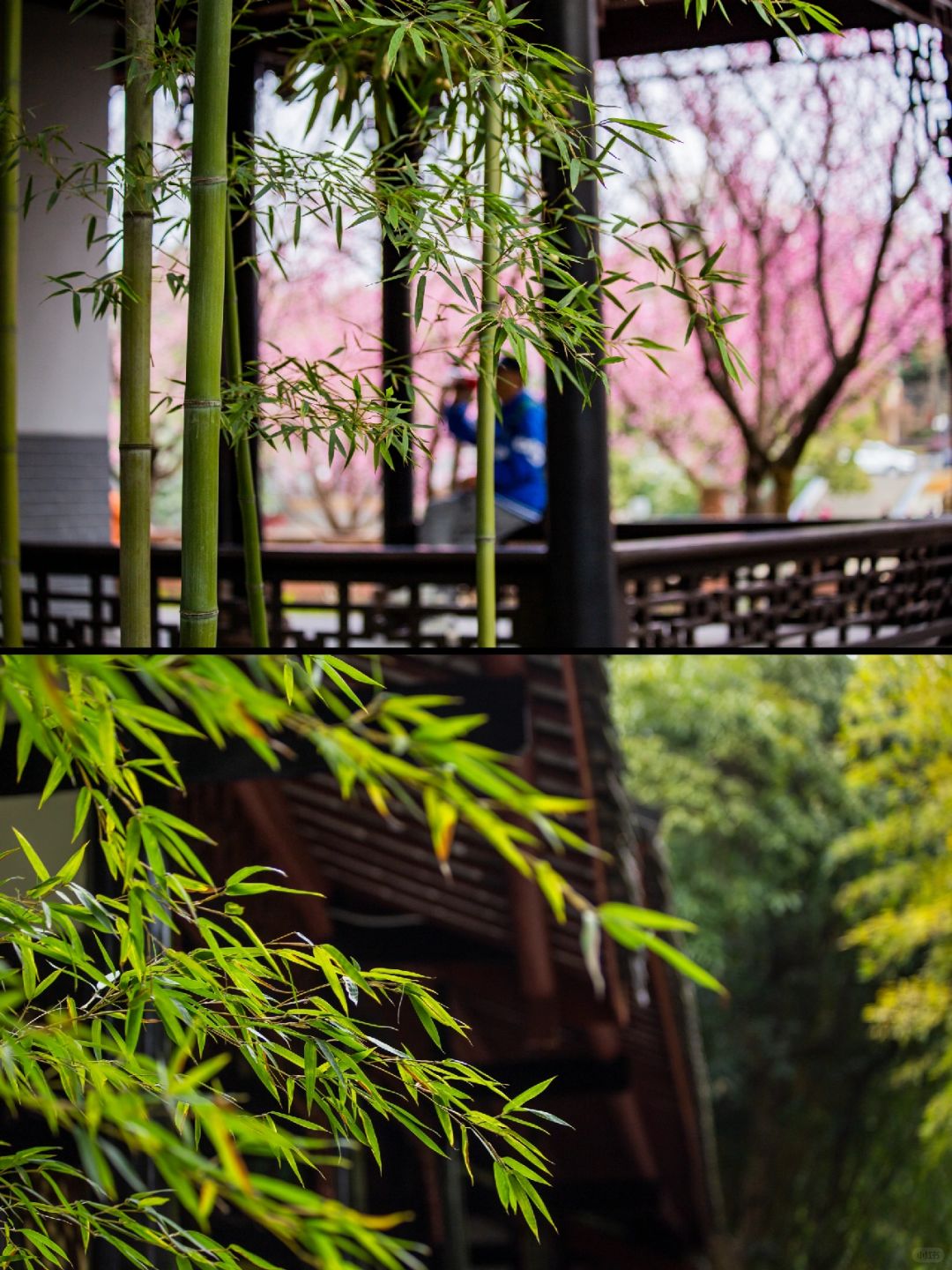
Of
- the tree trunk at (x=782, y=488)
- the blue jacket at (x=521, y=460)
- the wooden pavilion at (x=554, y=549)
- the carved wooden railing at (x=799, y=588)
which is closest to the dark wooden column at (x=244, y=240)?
the wooden pavilion at (x=554, y=549)

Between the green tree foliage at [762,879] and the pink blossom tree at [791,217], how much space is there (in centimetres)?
113

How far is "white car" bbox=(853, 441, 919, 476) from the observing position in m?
11.5

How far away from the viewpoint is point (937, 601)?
3398 mm

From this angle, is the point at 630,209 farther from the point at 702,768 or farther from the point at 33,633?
the point at 33,633

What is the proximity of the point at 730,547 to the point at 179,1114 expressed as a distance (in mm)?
2051

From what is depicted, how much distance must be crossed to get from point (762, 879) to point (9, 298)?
475cm

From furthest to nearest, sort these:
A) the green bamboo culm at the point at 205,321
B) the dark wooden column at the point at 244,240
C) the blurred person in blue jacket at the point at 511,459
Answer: the dark wooden column at the point at 244,240, the blurred person in blue jacket at the point at 511,459, the green bamboo culm at the point at 205,321

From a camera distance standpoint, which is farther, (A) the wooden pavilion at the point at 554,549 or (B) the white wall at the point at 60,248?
(B) the white wall at the point at 60,248

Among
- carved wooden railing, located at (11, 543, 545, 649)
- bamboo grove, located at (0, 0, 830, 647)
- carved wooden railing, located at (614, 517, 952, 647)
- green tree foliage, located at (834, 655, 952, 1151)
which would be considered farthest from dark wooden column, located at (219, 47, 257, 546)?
bamboo grove, located at (0, 0, 830, 647)

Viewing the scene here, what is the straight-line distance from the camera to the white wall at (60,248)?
11.9 feet

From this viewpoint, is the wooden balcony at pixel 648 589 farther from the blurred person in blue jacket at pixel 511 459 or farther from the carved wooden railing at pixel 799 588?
the blurred person in blue jacket at pixel 511 459

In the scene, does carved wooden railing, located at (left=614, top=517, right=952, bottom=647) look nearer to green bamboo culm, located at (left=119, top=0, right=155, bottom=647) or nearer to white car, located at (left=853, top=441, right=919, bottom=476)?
green bamboo culm, located at (left=119, top=0, right=155, bottom=647)

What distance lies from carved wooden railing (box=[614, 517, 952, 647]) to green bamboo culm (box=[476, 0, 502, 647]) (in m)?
0.77

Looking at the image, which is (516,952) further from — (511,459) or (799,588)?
(511,459)
